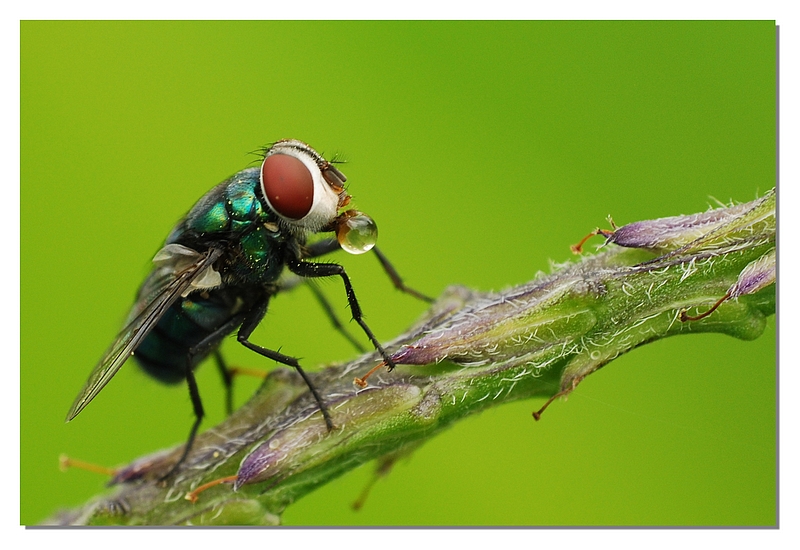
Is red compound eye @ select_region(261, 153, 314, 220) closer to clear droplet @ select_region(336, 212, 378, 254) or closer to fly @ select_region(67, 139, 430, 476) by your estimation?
fly @ select_region(67, 139, 430, 476)

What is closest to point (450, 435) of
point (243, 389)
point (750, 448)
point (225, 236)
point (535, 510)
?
point (535, 510)

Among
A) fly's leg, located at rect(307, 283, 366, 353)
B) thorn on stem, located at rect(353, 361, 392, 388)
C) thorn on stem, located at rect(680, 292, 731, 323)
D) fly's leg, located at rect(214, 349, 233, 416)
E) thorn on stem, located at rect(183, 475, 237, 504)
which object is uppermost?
thorn on stem, located at rect(680, 292, 731, 323)

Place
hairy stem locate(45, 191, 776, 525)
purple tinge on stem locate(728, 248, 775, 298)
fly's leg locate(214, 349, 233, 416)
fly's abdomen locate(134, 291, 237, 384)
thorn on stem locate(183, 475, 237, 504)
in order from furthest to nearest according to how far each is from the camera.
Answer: fly's leg locate(214, 349, 233, 416) < fly's abdomen locate(134, 291, 237, 384) < thorn on stem locate(183, 475, 237, 504) < hairy stem locate(45, 191, 776, 525) < purple tinge on stem locate(728, 248, 775, 298)

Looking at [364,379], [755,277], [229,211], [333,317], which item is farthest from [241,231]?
[755,277]

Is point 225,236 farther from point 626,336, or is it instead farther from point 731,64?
point 731,64

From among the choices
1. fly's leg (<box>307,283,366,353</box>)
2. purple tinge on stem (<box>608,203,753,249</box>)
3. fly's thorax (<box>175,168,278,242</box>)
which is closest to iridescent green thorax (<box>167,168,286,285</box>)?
fly's thorax (<box>175,168,278,242</box>)

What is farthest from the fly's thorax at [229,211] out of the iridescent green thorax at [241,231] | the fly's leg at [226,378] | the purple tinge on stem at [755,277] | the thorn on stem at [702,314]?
the purple tinge on stem at [755,277]

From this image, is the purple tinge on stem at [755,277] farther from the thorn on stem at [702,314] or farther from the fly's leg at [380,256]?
the fly's leg at [380,256]

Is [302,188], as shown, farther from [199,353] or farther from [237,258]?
[199,353]
